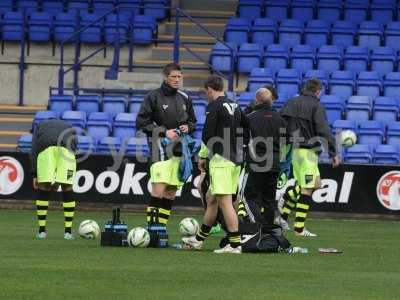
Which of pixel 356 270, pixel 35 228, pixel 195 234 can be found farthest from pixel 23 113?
pixel 356 270

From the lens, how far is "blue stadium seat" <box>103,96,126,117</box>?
92.7ft

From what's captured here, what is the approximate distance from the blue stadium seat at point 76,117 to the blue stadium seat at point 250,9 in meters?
5.94

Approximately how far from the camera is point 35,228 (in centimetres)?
2078

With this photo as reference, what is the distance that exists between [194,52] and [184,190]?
20.8 ft

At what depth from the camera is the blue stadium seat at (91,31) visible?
103ft

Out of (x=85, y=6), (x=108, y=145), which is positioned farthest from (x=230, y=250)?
(x=85, y=6)

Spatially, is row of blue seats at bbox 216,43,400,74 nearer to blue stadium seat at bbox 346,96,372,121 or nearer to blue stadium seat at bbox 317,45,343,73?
blue stadium seat at bbox 317,45,343,73

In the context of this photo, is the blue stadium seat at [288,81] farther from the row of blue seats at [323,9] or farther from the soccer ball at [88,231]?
the soccer ball at [88,231]

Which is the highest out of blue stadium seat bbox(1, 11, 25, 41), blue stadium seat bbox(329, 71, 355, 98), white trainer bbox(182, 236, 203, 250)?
blue stadium seat bbox(1, 11, 25, 41)

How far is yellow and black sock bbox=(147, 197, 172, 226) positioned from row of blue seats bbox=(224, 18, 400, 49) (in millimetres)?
13144

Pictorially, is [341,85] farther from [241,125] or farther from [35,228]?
[241,125]

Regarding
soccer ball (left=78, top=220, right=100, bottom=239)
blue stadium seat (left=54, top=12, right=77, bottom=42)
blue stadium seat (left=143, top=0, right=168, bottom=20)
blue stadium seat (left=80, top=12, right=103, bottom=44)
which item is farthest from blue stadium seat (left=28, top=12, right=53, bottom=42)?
soccer ball (left=78, top=220, right=100, bottom=239)

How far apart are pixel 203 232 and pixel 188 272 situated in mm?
2850

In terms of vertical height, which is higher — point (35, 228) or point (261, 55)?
point (261, 55)
